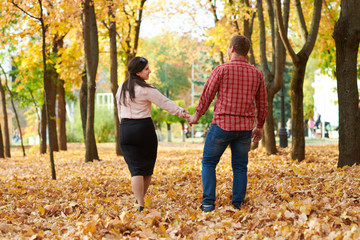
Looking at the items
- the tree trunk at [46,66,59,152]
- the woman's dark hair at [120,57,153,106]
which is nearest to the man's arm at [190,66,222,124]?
the woman's dark hair at [120,57,153,106]

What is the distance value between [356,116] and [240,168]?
359cm

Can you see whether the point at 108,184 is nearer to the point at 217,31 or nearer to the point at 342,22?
the point at 342,22

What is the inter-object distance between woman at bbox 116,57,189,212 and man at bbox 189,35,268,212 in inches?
16.9

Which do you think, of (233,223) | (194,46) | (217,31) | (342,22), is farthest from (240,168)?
(194,46)

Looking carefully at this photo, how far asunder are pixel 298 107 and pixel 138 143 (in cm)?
602

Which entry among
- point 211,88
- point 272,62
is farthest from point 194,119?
point 272,62

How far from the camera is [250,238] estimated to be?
12.5 feet

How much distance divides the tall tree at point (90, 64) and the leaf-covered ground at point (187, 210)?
457 centimetres

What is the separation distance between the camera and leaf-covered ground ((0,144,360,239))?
3.96m

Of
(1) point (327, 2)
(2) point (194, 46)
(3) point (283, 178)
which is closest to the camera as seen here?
(3) point (283, 178)

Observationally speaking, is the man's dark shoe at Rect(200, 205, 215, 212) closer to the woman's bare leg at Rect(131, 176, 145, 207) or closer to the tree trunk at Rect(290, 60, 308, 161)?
the woman's bare leg at Rect(131, 176, 145, 207)

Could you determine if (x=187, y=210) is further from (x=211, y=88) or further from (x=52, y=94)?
(x=52, y=94)

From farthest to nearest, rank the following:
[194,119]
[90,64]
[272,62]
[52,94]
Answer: [52,94] < [90,64] < [272,62] < [194,119]

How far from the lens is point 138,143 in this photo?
5.11 m
